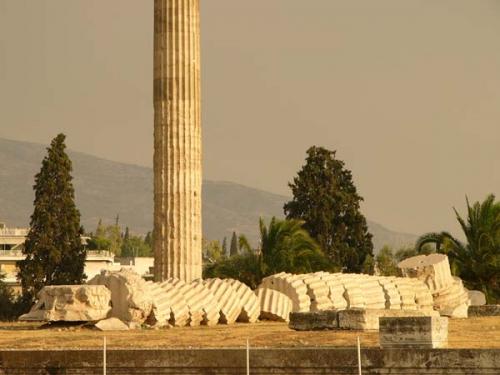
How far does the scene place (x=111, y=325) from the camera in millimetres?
25391

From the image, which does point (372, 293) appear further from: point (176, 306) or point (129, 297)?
point (129, 297)

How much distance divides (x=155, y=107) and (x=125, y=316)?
8837mm

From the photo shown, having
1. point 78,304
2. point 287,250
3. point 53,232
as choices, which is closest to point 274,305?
point 78,304

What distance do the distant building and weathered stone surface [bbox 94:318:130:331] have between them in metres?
64.2

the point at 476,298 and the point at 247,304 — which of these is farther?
the point at 476,298

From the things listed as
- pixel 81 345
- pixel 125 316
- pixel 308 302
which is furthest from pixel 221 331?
pixel 308 302

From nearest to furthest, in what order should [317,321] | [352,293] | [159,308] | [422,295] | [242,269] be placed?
[317,321], [159,308], [352,293], [422,295], [242,269]

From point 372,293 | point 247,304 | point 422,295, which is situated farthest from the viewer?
point 422,295

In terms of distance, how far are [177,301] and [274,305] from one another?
376 cm

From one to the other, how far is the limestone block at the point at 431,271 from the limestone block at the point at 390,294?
169cm

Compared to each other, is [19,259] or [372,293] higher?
[19,259]

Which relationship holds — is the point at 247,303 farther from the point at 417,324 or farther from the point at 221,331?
the point at 417,324

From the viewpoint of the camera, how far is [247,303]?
2955 centimetres

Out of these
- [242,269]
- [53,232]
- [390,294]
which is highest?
[53,232]
